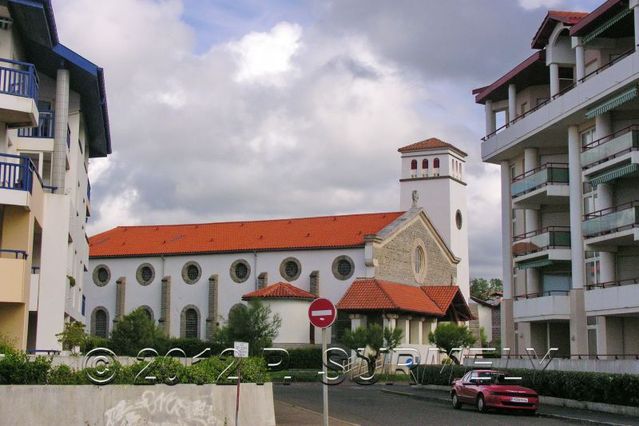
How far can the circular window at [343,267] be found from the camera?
218ft

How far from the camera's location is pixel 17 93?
2552cm

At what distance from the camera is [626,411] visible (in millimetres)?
26172

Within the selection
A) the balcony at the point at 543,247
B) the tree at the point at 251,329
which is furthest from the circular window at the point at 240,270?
the balcony at the point at 543,247

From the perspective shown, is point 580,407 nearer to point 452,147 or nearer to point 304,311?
point 304,311

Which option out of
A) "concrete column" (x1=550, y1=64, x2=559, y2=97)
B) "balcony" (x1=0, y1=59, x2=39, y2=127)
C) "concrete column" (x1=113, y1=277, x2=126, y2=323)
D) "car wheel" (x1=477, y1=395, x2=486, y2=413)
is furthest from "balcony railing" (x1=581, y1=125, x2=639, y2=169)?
"concrete column" (x1=113, y1=277, x2=126, y2=323)

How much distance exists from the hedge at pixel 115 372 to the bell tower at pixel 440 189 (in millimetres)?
60608

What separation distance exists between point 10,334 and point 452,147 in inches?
2399

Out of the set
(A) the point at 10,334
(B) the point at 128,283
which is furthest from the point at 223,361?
(B) the point at 128,283

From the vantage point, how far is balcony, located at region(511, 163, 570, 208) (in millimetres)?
39094

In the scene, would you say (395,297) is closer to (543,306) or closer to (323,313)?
(543,306)

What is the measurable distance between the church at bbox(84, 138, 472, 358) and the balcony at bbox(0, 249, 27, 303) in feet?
124

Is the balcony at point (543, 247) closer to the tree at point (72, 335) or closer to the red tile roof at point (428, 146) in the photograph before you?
the tree at point (72, 335)

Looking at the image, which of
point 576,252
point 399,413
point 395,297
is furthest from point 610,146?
point 395,297

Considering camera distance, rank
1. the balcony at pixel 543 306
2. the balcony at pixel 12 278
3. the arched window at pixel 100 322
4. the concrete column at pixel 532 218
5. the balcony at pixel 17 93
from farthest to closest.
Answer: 1. the arched window at pixel 100 322
2. the concrete column at pixel 532 218
3. the balcony at pixel 543 306
4. the balcony at pixel 17 93
5. the balcony at pixel 12 278
